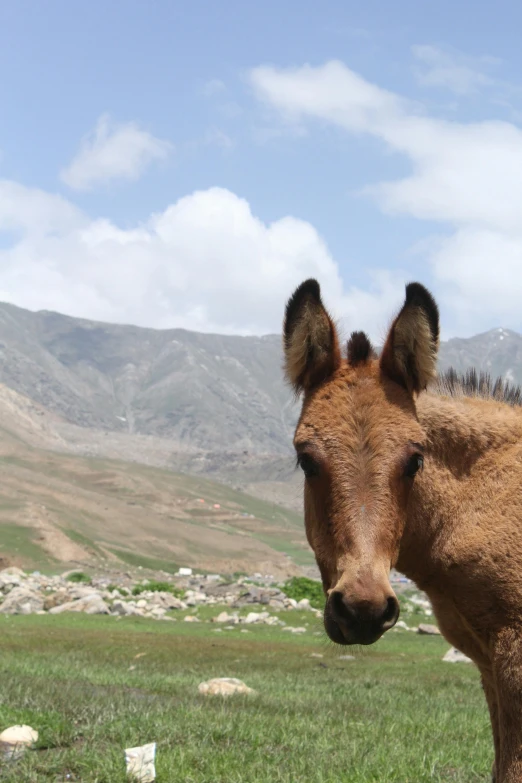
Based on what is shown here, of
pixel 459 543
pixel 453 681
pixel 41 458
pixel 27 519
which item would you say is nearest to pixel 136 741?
pixel 459 543

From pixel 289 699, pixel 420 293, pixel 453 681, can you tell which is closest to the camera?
pixel 420 293

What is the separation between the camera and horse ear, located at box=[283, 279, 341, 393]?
5895mm

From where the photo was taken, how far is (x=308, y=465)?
5.49 metres

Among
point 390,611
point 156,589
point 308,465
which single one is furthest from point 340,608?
point 156,589

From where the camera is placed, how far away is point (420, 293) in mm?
5727

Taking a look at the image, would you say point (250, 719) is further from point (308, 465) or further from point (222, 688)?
point (308, 465)

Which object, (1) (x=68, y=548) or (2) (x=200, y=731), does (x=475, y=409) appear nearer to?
(2) (x=200, y=731)

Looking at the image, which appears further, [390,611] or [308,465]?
[308,465]

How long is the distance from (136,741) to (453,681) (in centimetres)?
1179

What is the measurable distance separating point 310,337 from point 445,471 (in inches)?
55.9

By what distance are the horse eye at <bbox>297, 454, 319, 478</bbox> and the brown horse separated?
14 mm

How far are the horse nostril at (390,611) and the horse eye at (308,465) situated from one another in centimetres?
106

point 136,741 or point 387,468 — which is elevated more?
point 387,468

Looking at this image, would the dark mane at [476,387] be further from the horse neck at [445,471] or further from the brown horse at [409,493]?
the brown horse at [409,493]
